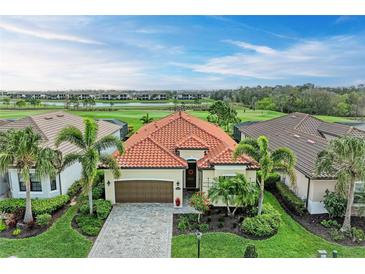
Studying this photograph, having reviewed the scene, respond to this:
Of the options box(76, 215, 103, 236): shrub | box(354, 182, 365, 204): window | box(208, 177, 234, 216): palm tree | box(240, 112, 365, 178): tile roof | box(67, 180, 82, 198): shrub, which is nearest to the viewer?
box(76, 215, 103, 236): shrub

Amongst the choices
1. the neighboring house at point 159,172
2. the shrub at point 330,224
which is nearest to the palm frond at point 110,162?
the neighboring house at point 159,172

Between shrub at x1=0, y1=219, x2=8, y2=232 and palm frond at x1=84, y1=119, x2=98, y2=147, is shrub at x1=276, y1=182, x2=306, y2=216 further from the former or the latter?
shrub at x1=0, y1=219, x2=8, y2=232

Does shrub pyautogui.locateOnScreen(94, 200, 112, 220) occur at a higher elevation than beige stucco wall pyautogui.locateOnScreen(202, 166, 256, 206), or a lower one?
lower

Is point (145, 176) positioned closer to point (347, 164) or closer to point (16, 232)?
point (16, 232)

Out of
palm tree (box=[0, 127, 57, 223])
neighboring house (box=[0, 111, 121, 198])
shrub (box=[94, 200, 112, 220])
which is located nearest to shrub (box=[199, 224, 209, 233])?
shrub (box=[94, 200, 112, 220])

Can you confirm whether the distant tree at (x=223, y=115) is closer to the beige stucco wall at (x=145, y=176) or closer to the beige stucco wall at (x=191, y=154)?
the beige stucco wall at (x=191, y=154)
